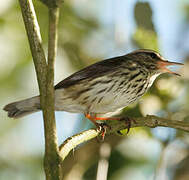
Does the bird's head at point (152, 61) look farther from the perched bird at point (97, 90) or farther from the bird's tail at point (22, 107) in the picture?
the bird's tail at point (22, 107)

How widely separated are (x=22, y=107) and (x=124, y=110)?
1193mm

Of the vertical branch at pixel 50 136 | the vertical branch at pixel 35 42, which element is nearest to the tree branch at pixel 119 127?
the vertical branch at pixel 50 136

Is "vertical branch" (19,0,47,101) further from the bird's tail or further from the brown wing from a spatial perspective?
the brown wing

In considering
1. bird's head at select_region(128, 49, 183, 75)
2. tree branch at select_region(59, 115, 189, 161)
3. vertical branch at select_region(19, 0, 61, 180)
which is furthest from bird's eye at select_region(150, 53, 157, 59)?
vertical branch at select_region(19, 0, 61, 180)

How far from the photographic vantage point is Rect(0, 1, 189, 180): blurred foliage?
4.38 m

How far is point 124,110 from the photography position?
15.6ft

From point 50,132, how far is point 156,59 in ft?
10.8

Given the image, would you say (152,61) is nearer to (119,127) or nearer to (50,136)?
(119,127)

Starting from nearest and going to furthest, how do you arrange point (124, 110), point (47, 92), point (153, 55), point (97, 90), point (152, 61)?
1. point (47, 92)
2. point (124, 110)
3. point (97, 90)
4. point (152, 61)
5. point (153, 55)

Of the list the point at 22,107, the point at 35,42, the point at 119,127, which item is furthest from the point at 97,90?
the point at 35,42

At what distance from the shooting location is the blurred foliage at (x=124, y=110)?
4383mm

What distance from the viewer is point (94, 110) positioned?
199 inches

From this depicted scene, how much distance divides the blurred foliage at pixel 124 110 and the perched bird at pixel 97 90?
26 centimetres

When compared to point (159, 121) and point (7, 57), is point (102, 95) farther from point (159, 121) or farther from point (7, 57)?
point (7, 57)
